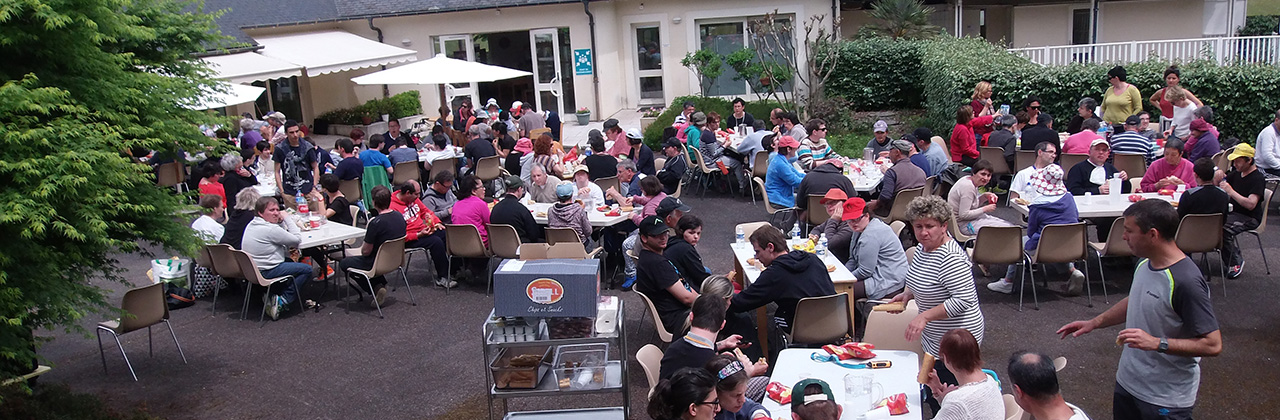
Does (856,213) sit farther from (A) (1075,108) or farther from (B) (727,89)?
(B) (727,89)

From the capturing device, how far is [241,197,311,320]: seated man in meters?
8.87

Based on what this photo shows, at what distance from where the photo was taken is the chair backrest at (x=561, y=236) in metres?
9.20

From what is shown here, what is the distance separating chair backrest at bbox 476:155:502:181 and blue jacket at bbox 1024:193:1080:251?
7426mm

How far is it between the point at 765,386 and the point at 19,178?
4416mm

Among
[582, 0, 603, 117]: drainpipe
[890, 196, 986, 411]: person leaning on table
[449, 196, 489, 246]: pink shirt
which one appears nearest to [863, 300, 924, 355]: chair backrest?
[890, 196, 986, 411]: person leaning on table

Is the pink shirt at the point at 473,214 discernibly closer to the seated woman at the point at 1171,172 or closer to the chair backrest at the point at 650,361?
the chair backrest at the point at 650,361

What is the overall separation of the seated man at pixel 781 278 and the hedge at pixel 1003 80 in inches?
387

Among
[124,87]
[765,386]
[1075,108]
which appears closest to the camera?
[765,386]

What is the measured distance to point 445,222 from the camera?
10398 mm

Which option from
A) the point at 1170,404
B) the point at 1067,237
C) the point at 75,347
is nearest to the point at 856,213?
the point at 1067,237

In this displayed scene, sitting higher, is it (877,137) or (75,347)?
(877,137)

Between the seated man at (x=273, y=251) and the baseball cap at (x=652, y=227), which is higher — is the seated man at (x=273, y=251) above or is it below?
below

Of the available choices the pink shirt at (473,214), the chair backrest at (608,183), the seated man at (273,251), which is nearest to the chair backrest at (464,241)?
the pink shirt at (473,214)

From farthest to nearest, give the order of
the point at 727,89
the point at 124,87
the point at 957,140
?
the point at 727,89
the point at 957,140
the point at 124,87
